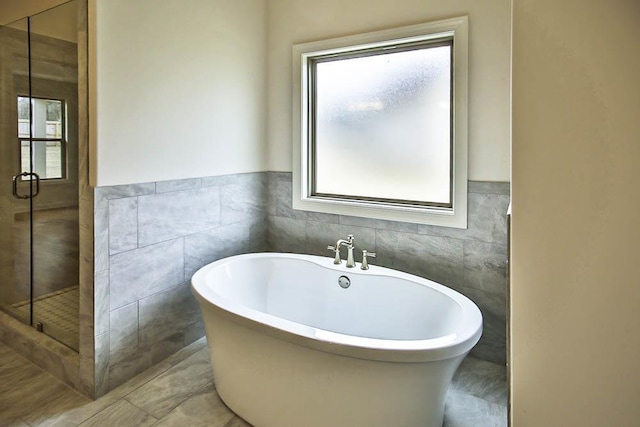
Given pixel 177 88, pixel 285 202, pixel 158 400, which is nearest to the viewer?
pixel 158 400

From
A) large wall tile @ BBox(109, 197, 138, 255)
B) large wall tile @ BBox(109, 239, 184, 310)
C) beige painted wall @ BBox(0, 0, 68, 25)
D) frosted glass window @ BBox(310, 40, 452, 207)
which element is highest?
beige painted wall @ BBox(0, 0, 68, 25)

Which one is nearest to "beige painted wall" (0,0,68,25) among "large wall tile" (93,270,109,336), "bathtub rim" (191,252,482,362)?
"large wall tile" (93,270,109,336)

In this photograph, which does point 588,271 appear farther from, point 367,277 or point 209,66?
point 209,66

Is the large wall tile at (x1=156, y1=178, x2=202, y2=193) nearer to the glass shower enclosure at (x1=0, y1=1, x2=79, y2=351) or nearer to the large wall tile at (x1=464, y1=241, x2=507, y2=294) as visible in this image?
the glass shower enclosure at (x1=0, y1=1, x2=79, y2=351)

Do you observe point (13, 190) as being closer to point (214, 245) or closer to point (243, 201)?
point (214, 245)

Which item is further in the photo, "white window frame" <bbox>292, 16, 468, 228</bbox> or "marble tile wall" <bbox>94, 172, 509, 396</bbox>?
"white window frame" <bbox>292, 16, 468, 228</bbox>

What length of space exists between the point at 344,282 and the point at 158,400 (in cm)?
128

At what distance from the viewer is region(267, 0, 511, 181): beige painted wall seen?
224cm

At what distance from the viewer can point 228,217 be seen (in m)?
2.89

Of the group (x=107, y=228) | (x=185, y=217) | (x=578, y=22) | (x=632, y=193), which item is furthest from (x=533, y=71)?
(x=185, y=217)

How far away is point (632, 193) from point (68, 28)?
2.65m

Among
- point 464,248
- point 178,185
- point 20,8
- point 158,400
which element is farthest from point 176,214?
point 464,248

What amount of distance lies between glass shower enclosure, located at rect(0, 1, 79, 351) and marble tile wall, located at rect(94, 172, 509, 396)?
27 centimetres

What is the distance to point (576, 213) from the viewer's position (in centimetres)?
61
